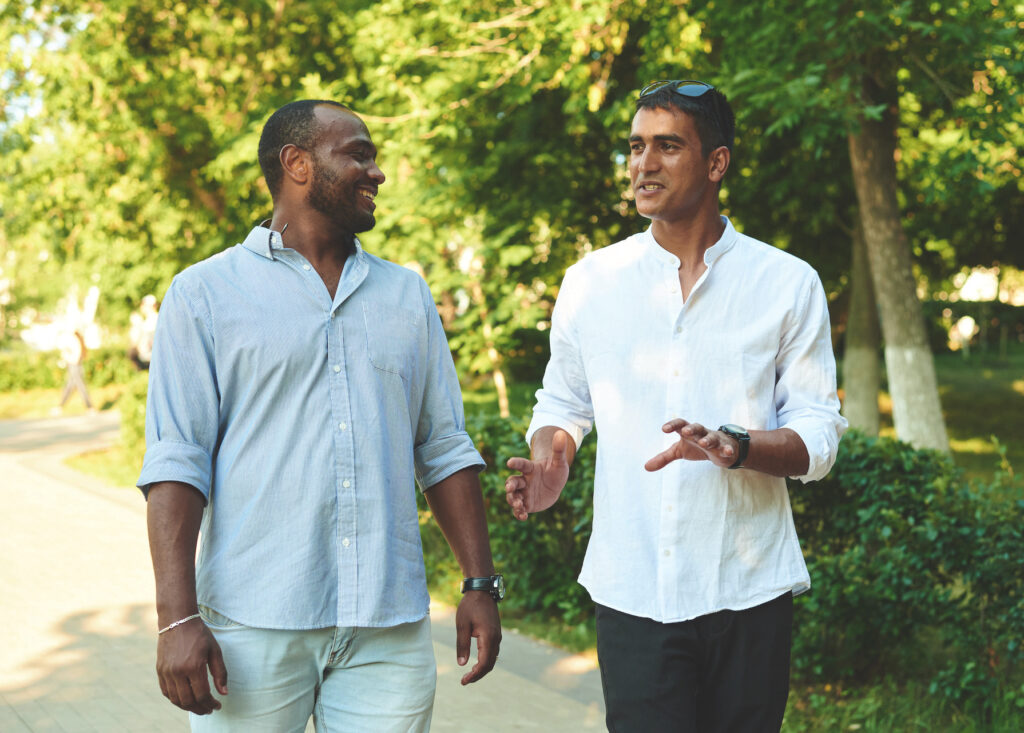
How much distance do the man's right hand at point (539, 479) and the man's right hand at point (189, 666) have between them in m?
0.74

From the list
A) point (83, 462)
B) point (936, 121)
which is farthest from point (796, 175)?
point (83, 462)

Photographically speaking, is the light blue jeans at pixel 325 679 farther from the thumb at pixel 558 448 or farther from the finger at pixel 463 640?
the thumb at pixel 558 448

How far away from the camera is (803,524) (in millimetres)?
5172

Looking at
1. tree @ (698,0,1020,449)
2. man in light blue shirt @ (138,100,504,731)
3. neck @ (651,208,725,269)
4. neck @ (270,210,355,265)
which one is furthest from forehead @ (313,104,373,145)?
tree @ (698,0,1020,449)

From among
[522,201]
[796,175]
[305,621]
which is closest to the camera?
[305,621]

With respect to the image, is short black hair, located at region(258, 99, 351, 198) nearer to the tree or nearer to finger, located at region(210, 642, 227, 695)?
finger, located at region(210, 642, 227, 695)

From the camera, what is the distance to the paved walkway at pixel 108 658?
197 inches

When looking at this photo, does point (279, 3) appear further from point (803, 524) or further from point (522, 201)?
point (803, 524)

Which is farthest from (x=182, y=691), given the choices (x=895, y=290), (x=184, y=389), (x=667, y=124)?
(x=895, y=290)

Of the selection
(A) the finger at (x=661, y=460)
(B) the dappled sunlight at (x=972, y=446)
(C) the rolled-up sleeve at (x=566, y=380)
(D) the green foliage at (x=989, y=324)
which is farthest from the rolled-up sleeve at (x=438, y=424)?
(D) the green foliage at (x=989, y=324)

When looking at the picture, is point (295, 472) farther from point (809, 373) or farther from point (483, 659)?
point (809, 373)

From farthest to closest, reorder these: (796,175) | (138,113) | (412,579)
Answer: (138,113) → (796,175) → (412,579)

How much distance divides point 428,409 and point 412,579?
44cm

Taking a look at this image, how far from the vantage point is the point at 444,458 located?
2627mm
